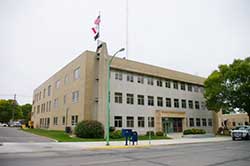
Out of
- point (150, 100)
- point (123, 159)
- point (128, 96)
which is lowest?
point (123, 159)

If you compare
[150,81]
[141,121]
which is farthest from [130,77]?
[141,121]

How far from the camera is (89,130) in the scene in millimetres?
28266

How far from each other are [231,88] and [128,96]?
63.5ft

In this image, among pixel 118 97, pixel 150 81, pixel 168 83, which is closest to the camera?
pixel 118 97

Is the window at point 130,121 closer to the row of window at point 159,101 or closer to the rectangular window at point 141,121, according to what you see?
the rectangular window at point 141,121

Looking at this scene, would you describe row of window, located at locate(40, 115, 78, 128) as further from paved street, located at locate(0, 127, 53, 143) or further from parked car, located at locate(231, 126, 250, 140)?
parked car, located at locate(231, 126, 250, 140)

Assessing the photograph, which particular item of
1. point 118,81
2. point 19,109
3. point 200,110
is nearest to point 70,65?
point 118,81

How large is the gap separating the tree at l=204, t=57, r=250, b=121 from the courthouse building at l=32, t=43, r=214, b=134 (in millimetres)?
4525

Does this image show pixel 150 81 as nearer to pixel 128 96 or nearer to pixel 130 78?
pixel 130 78

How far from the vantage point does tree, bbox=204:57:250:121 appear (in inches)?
1545

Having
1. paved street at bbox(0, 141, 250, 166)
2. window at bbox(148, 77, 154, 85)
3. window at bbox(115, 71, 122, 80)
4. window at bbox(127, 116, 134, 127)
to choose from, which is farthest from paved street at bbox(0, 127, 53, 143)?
window at bbox(148, 77, 154, 85)

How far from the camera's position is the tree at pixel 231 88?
39250 mm

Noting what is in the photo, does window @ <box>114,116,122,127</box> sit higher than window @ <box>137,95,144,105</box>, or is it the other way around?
window @ <box>137,95,144,105</box>

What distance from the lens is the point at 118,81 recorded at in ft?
114
